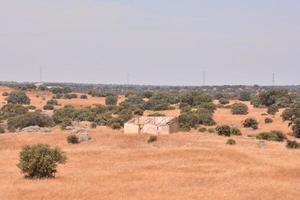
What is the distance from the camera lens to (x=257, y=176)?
37.8m

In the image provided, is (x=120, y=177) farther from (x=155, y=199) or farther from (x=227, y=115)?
(x=227, y=115)

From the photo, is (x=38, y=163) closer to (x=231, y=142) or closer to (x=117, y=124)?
(x=231, y=142)

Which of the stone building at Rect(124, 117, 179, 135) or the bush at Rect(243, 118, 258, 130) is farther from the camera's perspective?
the bush at Rect(243, 118, 258, 130)

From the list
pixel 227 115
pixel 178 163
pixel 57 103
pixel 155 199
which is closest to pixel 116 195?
pixel 155 199

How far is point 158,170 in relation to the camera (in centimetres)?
4125

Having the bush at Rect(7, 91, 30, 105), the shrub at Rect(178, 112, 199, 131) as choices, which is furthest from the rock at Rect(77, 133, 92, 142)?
the bush at Rect(7, 91, 30, 105)

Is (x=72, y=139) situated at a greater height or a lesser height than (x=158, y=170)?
lesser

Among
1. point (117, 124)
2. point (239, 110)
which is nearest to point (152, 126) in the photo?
point (117, 124)

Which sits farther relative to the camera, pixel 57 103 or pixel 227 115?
pixel 57 103

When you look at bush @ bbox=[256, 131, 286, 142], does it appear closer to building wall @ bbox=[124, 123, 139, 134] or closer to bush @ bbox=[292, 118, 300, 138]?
bush @ bbox=[292, 118, 300, 138]

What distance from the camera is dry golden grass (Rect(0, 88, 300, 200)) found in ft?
101

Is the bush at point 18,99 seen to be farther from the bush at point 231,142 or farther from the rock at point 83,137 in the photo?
the bush at point 231,142

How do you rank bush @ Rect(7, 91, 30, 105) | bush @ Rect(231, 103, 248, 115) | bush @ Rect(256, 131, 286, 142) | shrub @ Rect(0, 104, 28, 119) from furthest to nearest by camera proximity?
1. bush @ Rect(7, 91, 30, 105)
2. bush @ Rect(231, 103, 248, 115)
3. shrub @ Rect(0, 104, 28, 119)
4. bush @ Rect(256, 131, 286, 142)

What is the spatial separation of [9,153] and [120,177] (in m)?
19.4
